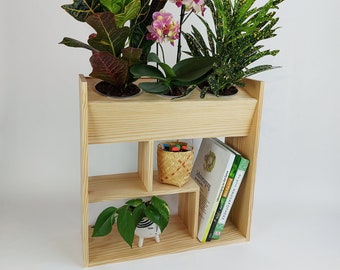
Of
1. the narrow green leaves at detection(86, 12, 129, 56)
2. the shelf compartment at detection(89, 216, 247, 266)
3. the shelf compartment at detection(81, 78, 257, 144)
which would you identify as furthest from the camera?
the shelf compartment at detection(89, 216, 247, 266)

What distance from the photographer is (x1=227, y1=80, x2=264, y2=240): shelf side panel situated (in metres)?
1.21

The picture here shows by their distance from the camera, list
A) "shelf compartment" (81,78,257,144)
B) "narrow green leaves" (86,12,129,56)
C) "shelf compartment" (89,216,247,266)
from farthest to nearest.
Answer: "shelf compartment" (89,216,247,266), "shelf compartment" (81,78,257,144), "narrow green leaves" (86,12,129,56)

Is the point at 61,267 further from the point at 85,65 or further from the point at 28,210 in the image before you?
the point at 85,65

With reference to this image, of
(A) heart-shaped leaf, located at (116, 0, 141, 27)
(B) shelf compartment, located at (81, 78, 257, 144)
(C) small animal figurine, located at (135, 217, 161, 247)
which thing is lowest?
(C) small animal figurine, located at (135, 217, 161, 247)

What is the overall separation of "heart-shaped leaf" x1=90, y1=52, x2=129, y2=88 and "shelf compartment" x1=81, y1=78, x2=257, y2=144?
56 millimetres

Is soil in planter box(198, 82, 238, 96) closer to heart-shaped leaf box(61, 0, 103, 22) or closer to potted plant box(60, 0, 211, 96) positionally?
potted plant box(60, 0, 211, 96)

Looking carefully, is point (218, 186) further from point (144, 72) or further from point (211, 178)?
point (144, 72)

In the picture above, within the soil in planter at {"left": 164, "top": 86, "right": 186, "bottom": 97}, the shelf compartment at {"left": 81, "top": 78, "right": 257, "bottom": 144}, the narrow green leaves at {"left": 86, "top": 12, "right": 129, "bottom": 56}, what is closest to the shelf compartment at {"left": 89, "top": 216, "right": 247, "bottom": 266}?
the shelf compartment at {"left": 81, "top": 78, "right": 257, "bottom": 144}

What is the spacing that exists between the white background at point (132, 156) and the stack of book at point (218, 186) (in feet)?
0.26

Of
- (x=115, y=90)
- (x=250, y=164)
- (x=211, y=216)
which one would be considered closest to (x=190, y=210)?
(x=211, y=216)

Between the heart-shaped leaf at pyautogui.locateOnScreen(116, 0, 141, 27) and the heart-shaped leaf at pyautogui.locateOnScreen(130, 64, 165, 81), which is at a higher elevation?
the heart-shaped leaf at pyautogui.locateOnScreen(116, 0, 141, 27)

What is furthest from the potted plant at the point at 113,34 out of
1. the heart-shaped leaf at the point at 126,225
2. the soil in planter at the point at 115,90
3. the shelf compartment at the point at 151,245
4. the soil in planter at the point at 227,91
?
the shelf compartment at the point at 151,245

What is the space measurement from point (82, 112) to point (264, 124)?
88 cm

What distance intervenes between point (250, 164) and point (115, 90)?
48 centimetres
